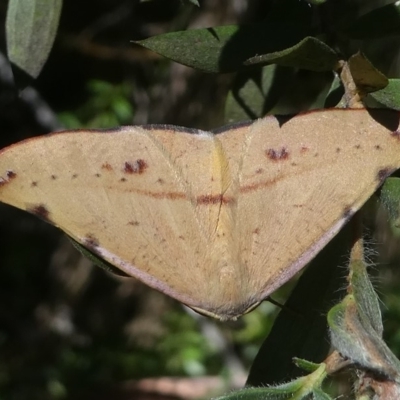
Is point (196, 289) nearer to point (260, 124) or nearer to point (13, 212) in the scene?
point (260, 124)

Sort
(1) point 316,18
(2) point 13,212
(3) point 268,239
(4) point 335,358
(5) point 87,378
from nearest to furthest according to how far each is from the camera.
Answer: (4) point 335,358, (3) point 268,239, (1) point 316,18, (5) point 87,378, (2) point 13,212

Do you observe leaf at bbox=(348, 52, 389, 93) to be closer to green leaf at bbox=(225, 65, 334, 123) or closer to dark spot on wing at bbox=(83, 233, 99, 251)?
green leaf at bbox=(225, 65, 334, 123)

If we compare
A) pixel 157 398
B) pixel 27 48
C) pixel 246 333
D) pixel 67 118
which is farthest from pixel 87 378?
pixel 27 48

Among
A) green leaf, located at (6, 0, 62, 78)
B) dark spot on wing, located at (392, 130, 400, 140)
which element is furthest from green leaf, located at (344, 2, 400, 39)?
green leaf, located at (6, 0, 62, 78)

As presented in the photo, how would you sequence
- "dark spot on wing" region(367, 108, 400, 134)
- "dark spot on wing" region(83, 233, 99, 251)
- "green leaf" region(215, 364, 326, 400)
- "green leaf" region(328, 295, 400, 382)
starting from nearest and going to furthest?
"green leaf" region(328, 295, 400, 382)
"green leaf" region(215, 364, 326, 400)
"dark spot on wing" region(367, 108, 400, 134)
"dark spot on wing" region(83, 233, 99, 251)

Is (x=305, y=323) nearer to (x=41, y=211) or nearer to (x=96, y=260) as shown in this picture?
(x=96, y=260)

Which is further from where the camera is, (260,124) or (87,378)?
(87,378)

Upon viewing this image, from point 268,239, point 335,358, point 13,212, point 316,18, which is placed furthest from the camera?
point 13,212
